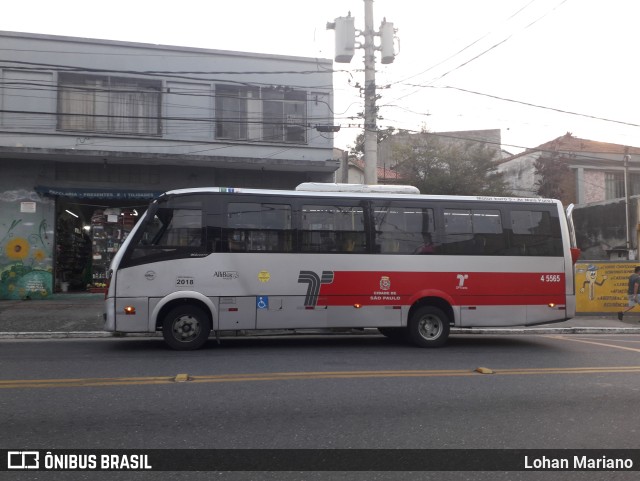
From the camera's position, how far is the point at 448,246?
11141 mm

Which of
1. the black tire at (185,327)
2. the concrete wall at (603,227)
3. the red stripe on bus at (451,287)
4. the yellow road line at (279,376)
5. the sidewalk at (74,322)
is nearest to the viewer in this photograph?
the yellow road line at (279,376)

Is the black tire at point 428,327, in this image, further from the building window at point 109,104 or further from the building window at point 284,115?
the building window at point 109,104

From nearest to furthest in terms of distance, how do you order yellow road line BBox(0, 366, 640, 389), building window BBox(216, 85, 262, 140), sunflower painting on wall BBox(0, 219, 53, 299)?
yellow road line BBox(0, 366, 640, 389) → sunflower painting on wall BBox(0, 219, 53, 299) → building window BBox(216, 85, 262, 140)

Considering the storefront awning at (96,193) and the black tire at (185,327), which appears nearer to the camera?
the black tire at (185,327)

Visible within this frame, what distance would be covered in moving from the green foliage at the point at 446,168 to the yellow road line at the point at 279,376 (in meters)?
19.8

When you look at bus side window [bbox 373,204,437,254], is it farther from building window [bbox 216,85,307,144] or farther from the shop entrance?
the shop entrance

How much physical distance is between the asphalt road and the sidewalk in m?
2.25

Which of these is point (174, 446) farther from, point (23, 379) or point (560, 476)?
point (23, 379)

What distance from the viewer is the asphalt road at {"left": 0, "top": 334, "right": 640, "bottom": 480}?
5117 millimetres

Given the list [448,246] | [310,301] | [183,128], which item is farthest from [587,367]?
[183,128]

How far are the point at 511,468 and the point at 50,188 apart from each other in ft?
57.0

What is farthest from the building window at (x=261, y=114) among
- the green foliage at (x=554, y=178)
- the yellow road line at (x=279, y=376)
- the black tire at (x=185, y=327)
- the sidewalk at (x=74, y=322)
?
the green foliage at (x=554, y=178)

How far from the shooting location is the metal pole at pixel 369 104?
658 inches

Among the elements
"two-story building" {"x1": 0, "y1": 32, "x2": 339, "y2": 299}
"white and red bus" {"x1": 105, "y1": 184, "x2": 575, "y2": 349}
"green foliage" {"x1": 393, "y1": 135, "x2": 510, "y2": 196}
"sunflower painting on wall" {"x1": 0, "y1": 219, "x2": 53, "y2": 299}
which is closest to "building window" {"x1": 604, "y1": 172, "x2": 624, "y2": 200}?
"green foliage" {"x1": 393, "y1": 135, "x2": 510, "y2": 196}
